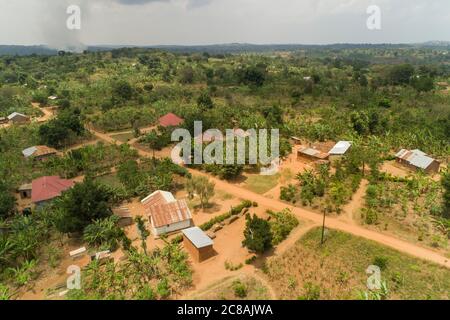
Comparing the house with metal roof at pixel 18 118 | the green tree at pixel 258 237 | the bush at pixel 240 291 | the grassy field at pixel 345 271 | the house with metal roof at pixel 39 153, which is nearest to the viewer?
the bush at pixel 240 291

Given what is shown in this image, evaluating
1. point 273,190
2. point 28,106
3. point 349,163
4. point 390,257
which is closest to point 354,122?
point 349,163

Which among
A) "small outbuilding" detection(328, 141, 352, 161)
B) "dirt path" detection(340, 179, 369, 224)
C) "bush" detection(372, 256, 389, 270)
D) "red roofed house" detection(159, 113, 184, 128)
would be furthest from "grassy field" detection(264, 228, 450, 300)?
"red roofed house" detection(159, 113, 184, 128)

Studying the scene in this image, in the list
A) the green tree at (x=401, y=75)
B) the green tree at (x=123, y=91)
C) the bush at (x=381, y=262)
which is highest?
the green tree at (x=401, y=75)

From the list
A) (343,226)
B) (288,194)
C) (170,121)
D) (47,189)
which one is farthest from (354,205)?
(170,121)

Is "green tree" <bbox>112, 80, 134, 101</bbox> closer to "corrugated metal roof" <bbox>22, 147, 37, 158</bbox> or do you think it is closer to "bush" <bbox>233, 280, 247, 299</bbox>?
"corrugated metal roof" <bbox>22, 147, 37, 158</bbox>

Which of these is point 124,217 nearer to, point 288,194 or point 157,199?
point 157,199

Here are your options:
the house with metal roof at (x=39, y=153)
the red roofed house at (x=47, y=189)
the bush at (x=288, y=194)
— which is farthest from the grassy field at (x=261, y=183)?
the house with metal roof at (x=39, y=153)

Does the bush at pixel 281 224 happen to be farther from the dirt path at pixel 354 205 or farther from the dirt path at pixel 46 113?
the dirt path at pixel 46 113
